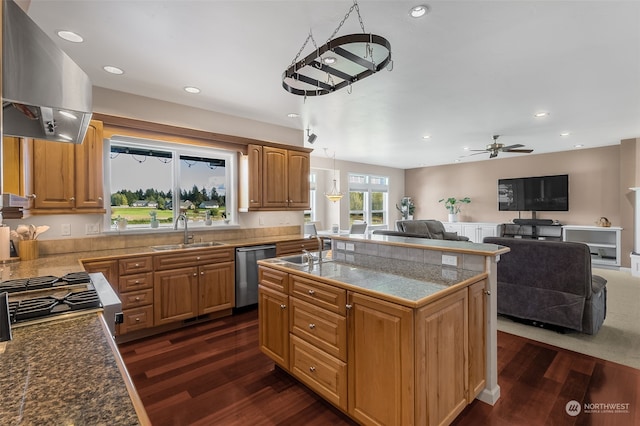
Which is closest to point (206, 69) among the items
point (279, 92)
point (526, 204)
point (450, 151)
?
point (279, 92)

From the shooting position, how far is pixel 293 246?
4383mm

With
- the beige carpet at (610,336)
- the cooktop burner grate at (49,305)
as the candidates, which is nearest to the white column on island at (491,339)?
the beige carpet at (610,336)

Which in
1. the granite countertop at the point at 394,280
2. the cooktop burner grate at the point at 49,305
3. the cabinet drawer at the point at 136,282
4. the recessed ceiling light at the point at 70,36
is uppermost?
the recessed ceiling light at the point at 70,36

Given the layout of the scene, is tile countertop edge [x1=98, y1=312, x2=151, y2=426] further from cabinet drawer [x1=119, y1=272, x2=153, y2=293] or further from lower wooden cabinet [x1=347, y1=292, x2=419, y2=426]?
cabinet drawer [x1=119, y1=272, x2=153, y2=293]

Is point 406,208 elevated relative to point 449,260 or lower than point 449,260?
elevated

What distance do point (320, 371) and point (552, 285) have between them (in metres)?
2.70

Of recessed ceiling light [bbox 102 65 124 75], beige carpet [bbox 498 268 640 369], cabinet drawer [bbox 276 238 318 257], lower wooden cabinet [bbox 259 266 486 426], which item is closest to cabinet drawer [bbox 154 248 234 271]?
cabinet drawer [bbox 276 238 318 257]

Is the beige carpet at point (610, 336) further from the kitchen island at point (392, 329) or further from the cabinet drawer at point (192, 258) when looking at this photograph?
the cabinet drawer at point (192, 258)

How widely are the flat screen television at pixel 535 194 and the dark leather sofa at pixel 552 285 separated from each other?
4.57 metres

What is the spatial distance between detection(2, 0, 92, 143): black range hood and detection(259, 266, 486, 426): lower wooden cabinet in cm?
157

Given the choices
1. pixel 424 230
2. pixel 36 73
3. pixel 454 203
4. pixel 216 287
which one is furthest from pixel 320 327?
pixel 454 203

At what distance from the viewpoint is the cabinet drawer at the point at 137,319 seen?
9.97 ft

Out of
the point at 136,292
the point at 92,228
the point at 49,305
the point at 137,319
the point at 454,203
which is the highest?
the point at 454,203

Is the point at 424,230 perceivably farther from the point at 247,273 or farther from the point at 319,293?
the point at 319,293
